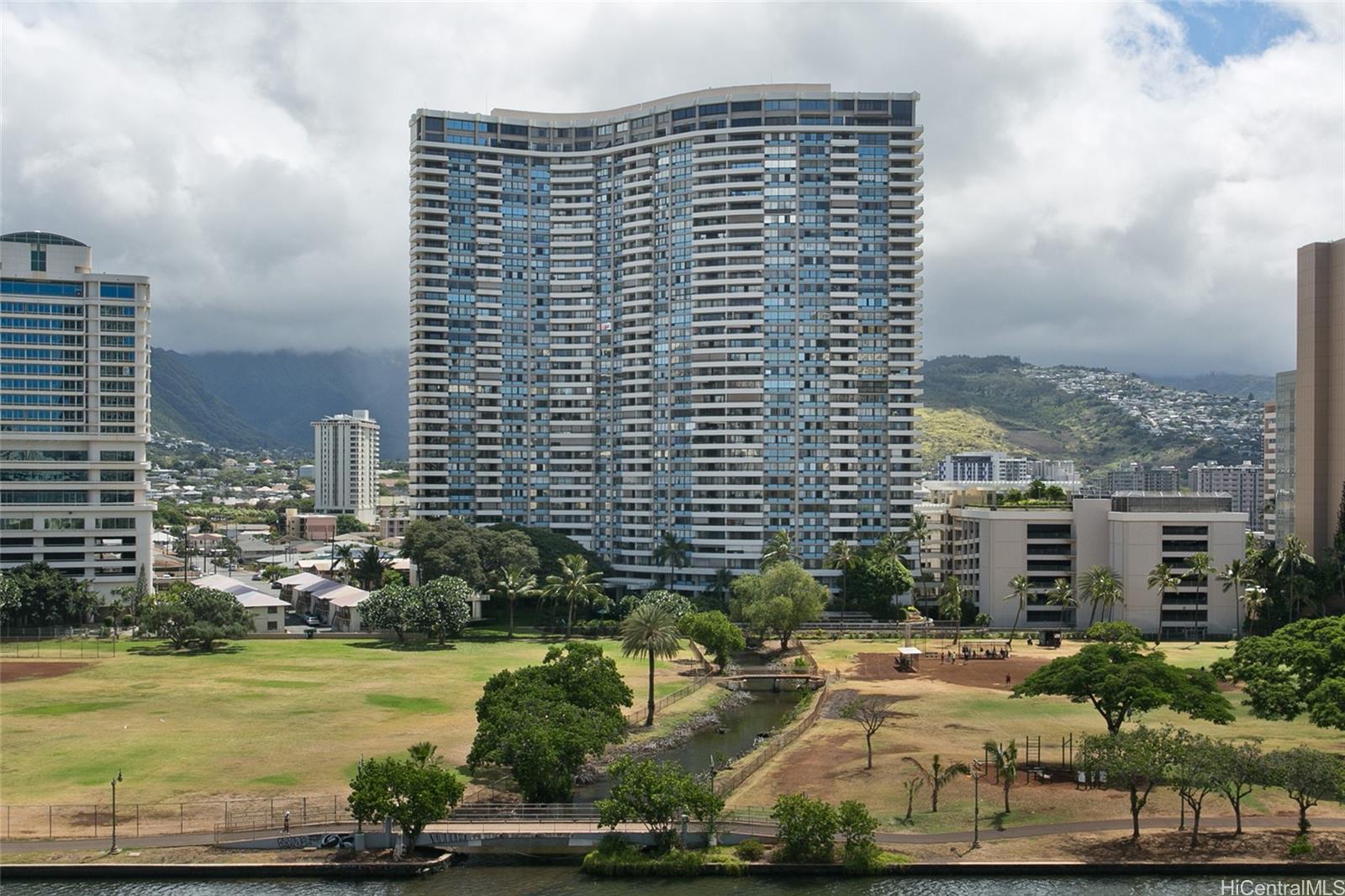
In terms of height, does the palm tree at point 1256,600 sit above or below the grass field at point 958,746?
above

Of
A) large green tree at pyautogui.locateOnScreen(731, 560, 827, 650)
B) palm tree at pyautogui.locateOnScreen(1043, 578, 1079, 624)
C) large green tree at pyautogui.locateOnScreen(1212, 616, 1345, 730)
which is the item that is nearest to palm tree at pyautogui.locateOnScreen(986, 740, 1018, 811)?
large green tree at pyautogui.locateOnScreen(1212, 616, 1345, 730)

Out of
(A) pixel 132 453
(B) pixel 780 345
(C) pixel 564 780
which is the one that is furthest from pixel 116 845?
(B) pixel 780 345

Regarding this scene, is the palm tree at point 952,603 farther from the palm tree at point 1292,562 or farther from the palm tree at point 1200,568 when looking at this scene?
the palm tree at point 1292,562

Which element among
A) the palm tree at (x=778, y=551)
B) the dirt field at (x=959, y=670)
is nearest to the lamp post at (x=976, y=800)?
the dirt field at (x=959, y=670)

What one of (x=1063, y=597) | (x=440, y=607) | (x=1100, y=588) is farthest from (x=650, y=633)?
(x=1063, y=597)

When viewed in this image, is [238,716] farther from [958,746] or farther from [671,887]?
[958,746]

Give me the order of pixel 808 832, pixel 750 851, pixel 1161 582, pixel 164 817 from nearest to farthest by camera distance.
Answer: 1. pixel 808 832
2. pixel 750 851
3. pixel 164 817
4. pixel 1161 582
